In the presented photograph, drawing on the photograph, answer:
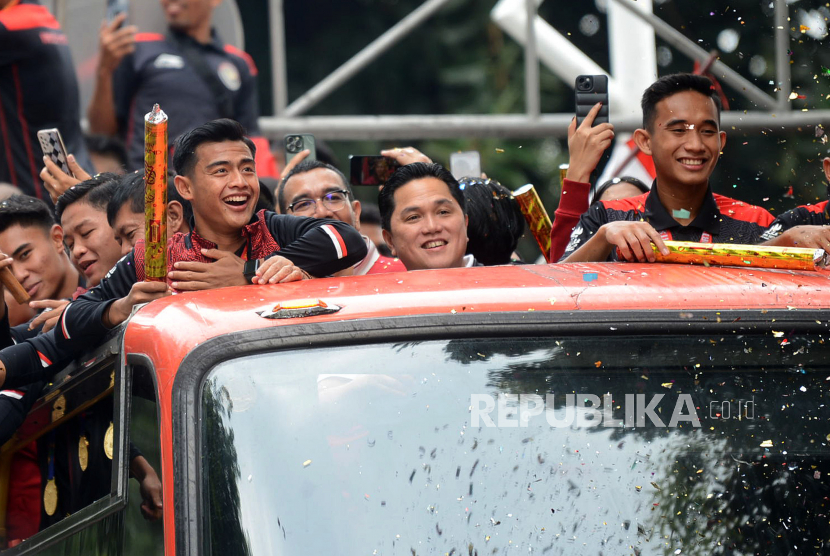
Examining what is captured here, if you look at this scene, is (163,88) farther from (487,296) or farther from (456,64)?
(456,64)

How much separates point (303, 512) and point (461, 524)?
269 mm

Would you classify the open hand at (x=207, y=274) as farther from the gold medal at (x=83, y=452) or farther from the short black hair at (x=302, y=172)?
the short black hair at (x=302, y=172)

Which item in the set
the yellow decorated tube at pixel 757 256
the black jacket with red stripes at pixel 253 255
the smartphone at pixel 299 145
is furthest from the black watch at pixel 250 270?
the smartphone at pixel 299 145

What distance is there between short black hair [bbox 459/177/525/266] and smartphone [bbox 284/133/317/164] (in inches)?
28.3

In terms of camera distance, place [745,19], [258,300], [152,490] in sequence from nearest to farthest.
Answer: [152,490]
[258,300]
[745,19]

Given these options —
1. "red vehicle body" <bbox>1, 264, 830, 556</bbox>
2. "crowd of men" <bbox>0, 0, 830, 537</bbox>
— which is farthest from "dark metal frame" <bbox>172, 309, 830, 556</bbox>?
"crowd of men" <bbox>0, 0, 830, 537</bbox>

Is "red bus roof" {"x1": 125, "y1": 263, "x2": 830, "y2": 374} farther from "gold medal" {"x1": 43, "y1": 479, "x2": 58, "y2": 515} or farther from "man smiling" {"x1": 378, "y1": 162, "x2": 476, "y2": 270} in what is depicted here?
"man smiling" {"x1": 378, "y1": 162, "x2": 476, "y2": 270}

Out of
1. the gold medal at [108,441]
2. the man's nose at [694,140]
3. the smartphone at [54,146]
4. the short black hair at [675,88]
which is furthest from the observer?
the smartphone at [54,146]

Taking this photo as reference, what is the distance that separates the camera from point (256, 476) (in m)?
2.13

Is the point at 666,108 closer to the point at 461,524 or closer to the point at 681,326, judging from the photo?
the point at 681,326

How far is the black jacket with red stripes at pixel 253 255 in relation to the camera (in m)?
3.03

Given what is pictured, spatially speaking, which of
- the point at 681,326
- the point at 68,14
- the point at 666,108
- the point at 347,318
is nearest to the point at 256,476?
the point at 347,318

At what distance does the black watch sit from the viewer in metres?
3.09

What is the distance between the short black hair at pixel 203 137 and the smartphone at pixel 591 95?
1020mm
